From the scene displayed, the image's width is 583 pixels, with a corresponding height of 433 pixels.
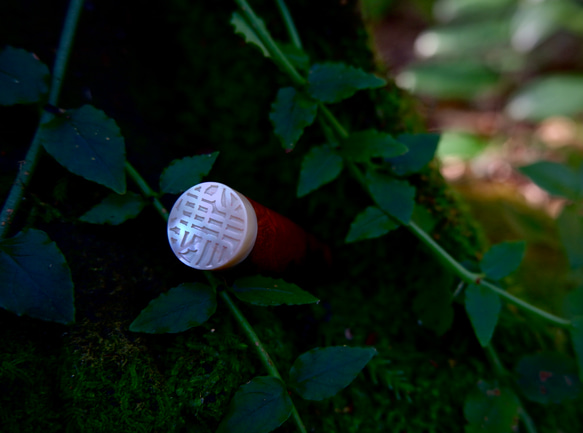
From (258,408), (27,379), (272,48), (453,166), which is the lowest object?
(27,379)

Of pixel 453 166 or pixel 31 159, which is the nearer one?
pixel 31 159

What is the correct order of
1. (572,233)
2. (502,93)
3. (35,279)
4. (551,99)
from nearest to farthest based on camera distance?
(35,279) < (572,233) < (551,99) < (502,93)

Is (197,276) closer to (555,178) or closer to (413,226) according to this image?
(413,226)

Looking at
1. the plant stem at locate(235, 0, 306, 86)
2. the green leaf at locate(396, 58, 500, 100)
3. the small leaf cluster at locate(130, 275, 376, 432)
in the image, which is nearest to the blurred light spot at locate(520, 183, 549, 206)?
the green leaf at locate(396, 58, 500, 100)

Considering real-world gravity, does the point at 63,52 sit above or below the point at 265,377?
above

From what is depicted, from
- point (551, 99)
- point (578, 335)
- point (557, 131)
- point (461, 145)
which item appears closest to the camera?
point (578, 335)

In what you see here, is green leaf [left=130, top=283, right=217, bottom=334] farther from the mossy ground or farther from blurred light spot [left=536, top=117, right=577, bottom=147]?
blurred light spot [left=536, top=117, right=577, bottom=147]

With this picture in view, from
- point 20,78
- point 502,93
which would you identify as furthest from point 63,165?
point 502,93
